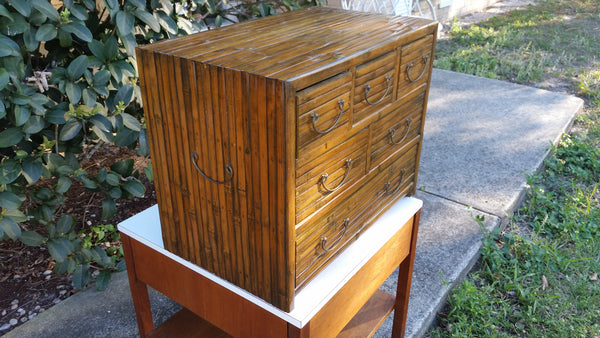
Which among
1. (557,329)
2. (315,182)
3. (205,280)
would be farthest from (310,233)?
(557,329)

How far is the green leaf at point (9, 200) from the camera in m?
1.57

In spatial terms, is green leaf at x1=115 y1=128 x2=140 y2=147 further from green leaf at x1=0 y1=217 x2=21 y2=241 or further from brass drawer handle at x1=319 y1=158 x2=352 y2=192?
brass drawer handle at x1=319 y1=158 x2=352 y2=192

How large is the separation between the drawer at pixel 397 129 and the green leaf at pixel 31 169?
1.11 meters

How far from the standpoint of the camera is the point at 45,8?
1530 mm

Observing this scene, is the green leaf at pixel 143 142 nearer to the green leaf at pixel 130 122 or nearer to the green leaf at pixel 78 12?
the green leaf at pixel 130 122

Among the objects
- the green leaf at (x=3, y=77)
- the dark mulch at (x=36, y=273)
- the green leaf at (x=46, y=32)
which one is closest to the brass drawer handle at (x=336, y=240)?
the green leaf at (x=3, y=77)

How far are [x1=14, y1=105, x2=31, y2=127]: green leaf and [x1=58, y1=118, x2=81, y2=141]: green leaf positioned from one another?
0.15m

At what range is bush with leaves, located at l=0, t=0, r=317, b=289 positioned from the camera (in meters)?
1.54

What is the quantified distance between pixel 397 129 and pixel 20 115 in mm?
1148

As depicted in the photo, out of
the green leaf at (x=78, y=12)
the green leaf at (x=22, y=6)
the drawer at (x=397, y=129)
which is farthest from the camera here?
the green leaf at (x=78, y=12)

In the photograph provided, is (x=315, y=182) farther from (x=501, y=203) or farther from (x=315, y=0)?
(x=501, y=203)

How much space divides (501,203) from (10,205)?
253cm

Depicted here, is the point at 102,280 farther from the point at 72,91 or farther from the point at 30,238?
the point at 72,91

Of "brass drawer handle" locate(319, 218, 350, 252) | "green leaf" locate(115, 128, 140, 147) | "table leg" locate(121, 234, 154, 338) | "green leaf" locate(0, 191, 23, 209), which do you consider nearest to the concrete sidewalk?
"table leg" locate(121, 234, 154, 338)
